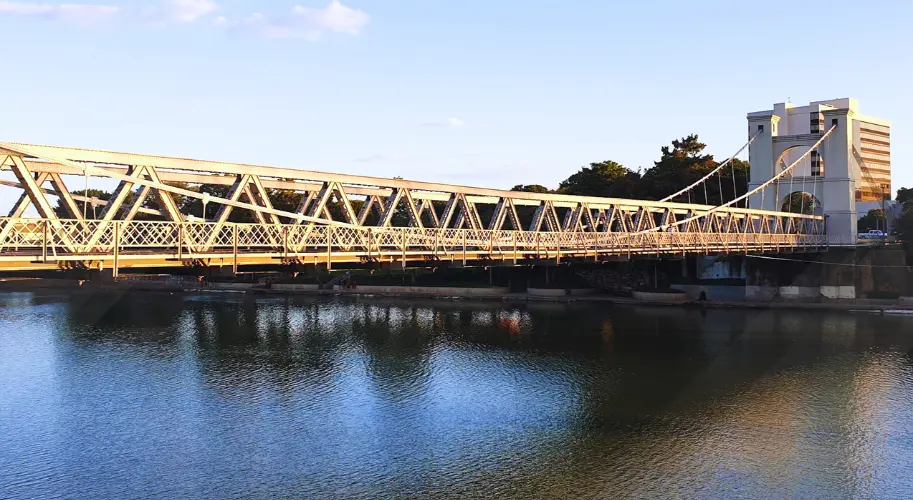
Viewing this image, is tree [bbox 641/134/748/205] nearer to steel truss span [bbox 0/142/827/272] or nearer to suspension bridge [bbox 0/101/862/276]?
suspension bridge [bbox 0/101/862/276]

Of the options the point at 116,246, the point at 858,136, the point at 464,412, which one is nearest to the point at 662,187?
the point at 858,136

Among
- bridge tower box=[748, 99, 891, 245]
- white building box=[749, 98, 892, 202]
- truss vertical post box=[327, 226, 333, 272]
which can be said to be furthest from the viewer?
white building box=[749, 98, 892, 202]

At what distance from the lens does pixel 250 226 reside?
108 ft

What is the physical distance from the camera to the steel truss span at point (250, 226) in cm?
2644

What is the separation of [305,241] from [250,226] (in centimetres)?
282

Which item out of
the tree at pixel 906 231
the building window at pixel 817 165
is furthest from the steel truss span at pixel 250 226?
the building window at pixel 817 165

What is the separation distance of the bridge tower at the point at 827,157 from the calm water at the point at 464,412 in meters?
22.3

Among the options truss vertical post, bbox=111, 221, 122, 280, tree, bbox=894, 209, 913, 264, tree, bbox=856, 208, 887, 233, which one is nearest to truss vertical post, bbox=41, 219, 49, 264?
truss vertical post, bbox=111, 221, 122, 280

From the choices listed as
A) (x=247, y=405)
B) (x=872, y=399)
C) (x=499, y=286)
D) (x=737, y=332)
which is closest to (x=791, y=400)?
(x=872, y=399)

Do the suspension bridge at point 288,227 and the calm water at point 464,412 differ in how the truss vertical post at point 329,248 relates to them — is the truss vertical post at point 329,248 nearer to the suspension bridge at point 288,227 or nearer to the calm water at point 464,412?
the suspension bridge at point 288,227

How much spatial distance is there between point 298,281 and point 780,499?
88700 millimetres

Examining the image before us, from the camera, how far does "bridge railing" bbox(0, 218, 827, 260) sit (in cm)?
2658

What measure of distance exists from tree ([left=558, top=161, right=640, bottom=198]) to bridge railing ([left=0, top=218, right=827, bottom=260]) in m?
30.1

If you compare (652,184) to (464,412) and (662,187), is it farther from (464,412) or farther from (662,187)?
(464,412)
